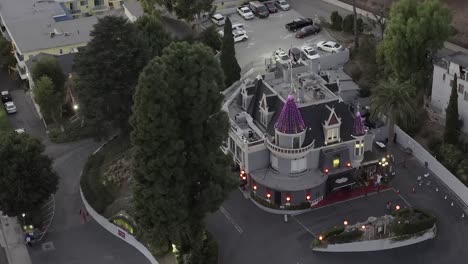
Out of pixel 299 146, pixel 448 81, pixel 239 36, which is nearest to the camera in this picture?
pixel 299 146

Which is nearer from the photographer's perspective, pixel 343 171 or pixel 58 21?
pixel 343 171

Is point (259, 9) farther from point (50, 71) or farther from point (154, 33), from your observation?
point (50, 71)

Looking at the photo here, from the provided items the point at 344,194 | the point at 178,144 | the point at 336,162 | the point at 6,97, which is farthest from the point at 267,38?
the point at 178,144

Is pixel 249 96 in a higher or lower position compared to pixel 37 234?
higher

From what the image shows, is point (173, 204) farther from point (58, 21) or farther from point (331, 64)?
point (58, 21)

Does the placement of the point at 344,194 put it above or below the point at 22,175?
below

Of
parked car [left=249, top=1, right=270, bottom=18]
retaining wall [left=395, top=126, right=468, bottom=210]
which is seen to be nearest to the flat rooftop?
parked car [left=249, top=1, right=270, bottom=18]

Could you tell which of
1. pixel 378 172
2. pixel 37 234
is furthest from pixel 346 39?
pixel 37 234

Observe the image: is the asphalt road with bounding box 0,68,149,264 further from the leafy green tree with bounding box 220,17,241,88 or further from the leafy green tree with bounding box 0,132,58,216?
the leafy green tree with bounding box 220,17,241,88
